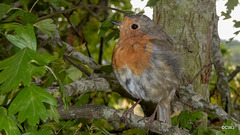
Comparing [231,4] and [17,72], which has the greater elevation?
[231,4]

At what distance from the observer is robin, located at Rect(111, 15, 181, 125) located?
7.79 feet

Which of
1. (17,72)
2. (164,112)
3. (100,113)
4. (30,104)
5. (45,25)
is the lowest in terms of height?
(164,112)

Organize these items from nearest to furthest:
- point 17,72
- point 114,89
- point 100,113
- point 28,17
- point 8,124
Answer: point 17,72
point 8,124
point 28,17
point 100,113
point 114,89

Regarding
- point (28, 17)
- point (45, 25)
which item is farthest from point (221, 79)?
point (28, 17)

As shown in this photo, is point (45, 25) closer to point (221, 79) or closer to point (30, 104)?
point (30, 104)

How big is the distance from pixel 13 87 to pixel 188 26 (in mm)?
1759

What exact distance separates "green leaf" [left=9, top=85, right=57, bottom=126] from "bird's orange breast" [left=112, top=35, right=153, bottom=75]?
0.97 meters

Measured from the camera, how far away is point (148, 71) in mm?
2361

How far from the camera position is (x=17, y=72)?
1405 mm

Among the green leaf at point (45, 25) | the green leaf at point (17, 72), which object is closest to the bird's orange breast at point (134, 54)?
the green leaf at point (45, 25)

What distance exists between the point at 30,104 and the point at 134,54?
1082 mm

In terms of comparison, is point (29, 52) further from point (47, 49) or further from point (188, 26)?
point (47, 49)

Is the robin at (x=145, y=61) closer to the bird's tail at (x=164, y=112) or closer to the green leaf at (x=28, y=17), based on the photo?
the bird's tail at (x=164, y=112)

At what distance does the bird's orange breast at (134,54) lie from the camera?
236 centimetres
